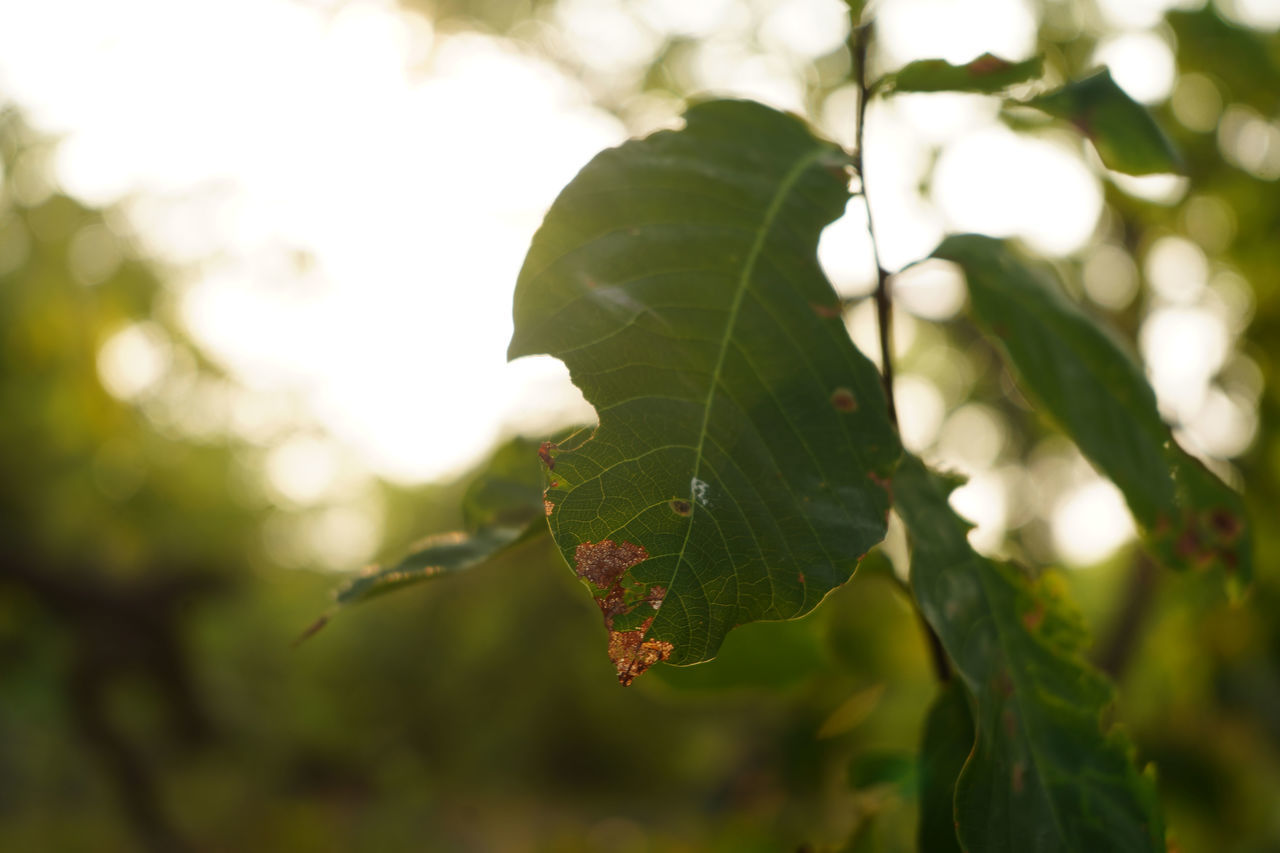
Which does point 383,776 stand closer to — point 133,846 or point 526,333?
point 133,846

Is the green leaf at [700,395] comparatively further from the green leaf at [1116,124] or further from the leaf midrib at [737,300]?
the green leaf at [1116,124]

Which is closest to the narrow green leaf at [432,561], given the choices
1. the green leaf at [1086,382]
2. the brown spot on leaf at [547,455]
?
the brown spot on leaf at [547,455]

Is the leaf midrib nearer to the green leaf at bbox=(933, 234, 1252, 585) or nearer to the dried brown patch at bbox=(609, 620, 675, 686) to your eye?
the dried brown patch at bbox=(609, 620, 675, 686)

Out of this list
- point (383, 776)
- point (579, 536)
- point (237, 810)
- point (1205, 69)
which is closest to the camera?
point (579, 536)

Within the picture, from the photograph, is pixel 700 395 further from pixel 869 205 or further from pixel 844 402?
pixel 869 205

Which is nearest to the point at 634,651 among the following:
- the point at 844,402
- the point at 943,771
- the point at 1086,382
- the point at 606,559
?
the point at 606,559

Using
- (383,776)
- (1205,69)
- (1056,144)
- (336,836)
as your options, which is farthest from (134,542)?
(1205,69)

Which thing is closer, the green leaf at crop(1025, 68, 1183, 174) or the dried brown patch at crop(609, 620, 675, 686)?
the dried brown patch at crop(609, 620, 675, 686)

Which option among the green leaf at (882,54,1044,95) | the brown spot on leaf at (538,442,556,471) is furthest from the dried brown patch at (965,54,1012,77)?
the brown spot on leaf at (538,442,556,471)
